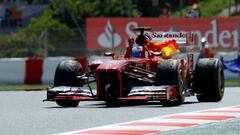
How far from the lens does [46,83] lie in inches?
1134

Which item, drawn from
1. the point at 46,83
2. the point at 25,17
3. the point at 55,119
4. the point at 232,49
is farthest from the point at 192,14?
the point at 55,119

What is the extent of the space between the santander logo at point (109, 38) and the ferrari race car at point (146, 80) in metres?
14.1

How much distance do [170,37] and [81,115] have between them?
4.25 m

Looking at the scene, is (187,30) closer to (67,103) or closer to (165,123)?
(67,103)

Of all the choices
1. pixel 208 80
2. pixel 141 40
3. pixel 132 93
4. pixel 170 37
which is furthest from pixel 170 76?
pixel 170 37

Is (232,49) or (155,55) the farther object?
(232,49)

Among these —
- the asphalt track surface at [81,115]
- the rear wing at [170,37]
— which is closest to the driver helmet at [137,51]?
the rear wing at [170,37]

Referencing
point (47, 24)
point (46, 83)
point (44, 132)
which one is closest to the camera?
point (44, 132)

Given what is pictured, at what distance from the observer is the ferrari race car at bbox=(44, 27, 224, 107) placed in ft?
52.5

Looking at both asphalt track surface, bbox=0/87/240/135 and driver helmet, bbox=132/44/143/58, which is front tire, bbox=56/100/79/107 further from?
driver helmet, bbox=132/44/143/58

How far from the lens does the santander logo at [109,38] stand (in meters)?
32.2

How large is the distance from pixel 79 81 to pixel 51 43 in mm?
15491

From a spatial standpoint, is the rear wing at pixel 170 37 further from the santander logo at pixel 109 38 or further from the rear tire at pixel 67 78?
the santander logo at pixel 109 38

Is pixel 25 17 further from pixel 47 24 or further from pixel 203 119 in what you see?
pixel 203 119
